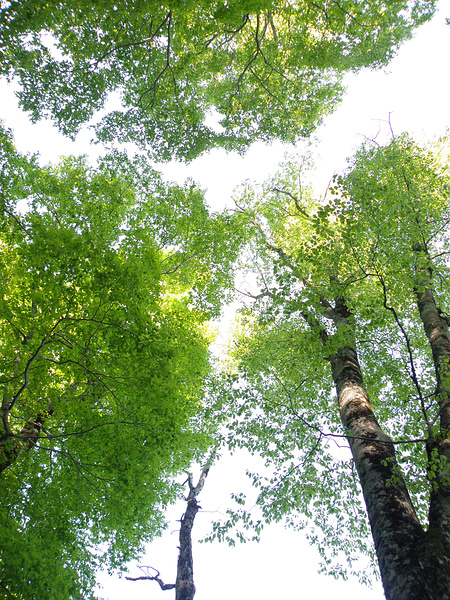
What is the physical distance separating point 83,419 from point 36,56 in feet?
31.4

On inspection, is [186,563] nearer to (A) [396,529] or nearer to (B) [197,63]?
(A) [396,529]

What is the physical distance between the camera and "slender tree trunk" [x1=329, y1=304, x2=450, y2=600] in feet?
9.62

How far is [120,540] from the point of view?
273 inches

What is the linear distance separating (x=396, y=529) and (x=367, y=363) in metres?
5.15

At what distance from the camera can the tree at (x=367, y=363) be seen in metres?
3.66

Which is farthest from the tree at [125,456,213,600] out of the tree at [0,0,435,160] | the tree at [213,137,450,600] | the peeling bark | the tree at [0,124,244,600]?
the tree at [0,0,435,160]

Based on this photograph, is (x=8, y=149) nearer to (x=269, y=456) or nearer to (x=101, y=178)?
(x=101, y=178)

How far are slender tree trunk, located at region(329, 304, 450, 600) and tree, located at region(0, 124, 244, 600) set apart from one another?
3318 mm

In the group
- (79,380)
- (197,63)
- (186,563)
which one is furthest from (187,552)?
(197,63)

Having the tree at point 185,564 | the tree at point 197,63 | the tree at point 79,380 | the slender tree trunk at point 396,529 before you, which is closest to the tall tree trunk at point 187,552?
the tree at point 185,564

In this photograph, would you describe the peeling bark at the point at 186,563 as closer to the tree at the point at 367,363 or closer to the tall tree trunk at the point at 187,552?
the tall tree trunk at the point at 187,552

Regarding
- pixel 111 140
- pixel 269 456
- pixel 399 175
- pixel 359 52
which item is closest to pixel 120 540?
pixel 269 456

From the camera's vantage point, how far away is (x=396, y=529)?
3373 millimetres

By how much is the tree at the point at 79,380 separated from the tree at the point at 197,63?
2595 mm
